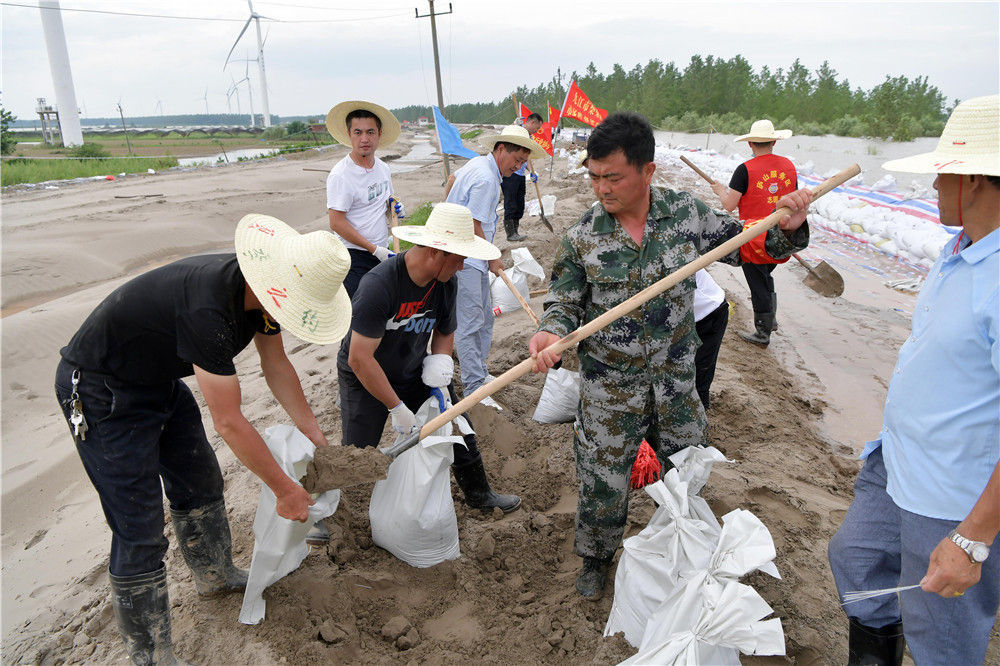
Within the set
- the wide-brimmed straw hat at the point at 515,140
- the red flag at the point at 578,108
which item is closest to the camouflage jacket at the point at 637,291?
the wide-brimmed straw hat at the point at 515,140

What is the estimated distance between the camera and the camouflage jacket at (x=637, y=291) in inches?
83.2

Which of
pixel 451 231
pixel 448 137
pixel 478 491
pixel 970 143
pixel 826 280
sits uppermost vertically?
pixel 448 137

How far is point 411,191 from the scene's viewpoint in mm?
17781

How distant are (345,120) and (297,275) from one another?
268 centimetres

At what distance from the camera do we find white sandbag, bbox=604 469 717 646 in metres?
1.93

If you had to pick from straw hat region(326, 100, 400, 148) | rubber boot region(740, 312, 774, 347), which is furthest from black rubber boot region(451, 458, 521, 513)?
rubber boot region(740, 312, 774, 347)

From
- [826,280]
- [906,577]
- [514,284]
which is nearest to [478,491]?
[906,577]

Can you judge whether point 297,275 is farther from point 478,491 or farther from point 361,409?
point 478,491

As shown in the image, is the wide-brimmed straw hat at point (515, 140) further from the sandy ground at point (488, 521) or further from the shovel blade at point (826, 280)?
the shovel blade at point (826, 280)

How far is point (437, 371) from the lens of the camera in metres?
2.69

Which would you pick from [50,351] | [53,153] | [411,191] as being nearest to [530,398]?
[50,351]

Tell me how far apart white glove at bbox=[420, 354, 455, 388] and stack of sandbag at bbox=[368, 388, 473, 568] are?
0.22 metres

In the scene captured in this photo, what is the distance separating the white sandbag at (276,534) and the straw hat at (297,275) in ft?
2.19

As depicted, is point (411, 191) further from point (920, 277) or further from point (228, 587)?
point (228, 587)
